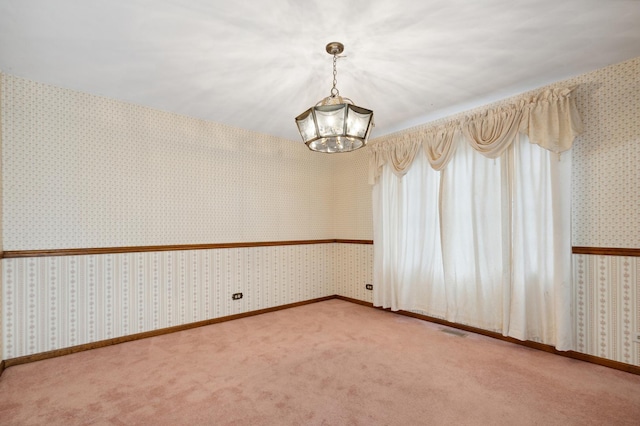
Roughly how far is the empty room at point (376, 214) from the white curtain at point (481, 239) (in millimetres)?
22

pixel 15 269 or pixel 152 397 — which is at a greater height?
pixel 15 269

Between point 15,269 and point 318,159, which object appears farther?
point 318,159

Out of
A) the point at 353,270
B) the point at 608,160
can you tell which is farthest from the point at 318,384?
the point at 608,160

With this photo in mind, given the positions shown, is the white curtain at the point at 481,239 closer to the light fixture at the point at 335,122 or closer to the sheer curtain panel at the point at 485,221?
the sheer curtain panel at the point at 485,221

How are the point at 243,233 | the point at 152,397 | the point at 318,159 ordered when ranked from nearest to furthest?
the point at 152,397
the point at 243,233
the point at 318,159

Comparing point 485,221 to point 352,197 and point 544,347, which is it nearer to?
point 544,347

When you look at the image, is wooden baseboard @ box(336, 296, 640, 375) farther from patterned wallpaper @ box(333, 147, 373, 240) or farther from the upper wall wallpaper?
the upper wall wallpaper

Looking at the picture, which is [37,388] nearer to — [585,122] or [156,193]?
[156,193]

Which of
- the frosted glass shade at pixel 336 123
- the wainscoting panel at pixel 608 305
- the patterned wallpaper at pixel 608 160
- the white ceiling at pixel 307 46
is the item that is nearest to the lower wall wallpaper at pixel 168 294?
the wainscoting panel at pixel 608 305

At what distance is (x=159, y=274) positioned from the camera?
11.6ft

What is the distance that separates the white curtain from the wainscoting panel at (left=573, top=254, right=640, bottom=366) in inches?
4.8

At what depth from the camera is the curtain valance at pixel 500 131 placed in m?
2.82

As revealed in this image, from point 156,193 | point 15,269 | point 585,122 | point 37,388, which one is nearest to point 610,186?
point 585,122

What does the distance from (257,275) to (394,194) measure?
2.20m
